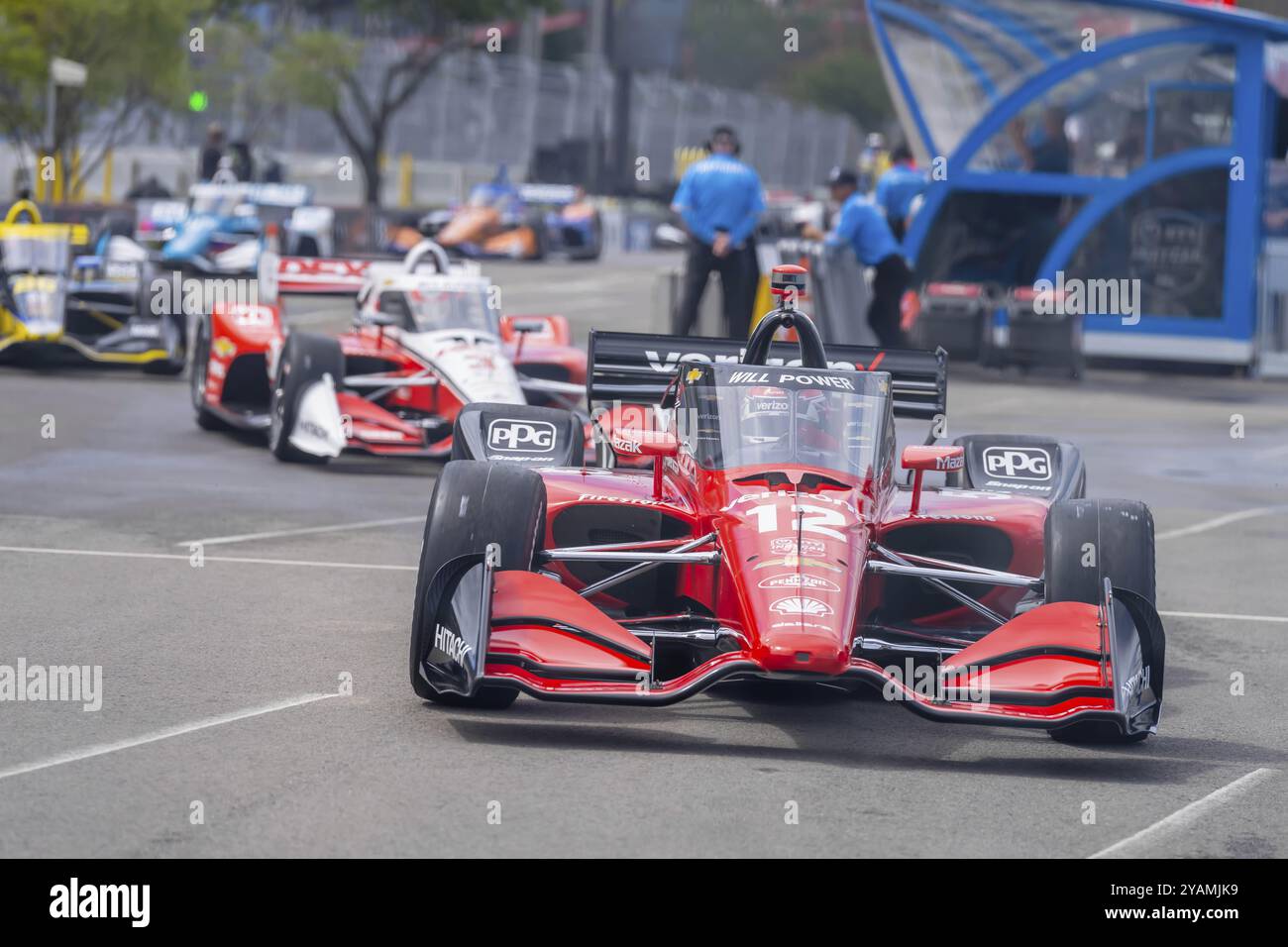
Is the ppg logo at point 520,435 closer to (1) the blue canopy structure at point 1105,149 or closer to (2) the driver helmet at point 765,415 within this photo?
(2) the driver helmet at point 765,415

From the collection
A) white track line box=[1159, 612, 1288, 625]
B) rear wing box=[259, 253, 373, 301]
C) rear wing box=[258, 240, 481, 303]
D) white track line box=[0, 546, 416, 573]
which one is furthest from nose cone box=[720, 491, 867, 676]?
rear wing box=[259, 253, 373, 301]

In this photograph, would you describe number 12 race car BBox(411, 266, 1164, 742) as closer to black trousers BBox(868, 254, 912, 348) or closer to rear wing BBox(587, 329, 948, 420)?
rear wing BBox(587, 329, 948, 420)

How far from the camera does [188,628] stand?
27.1 ft

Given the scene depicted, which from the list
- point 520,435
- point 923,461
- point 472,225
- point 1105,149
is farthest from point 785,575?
point 472,225

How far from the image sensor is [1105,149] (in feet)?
67.7

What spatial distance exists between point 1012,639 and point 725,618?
0.94 metres

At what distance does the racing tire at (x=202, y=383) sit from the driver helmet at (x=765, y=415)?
7.48 metres

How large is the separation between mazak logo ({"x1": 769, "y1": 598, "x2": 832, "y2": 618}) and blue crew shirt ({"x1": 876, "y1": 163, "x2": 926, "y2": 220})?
48.9 feet

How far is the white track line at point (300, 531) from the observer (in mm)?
10320

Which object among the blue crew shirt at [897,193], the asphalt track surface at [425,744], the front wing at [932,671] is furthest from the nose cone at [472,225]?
the front wing at [932,671]
